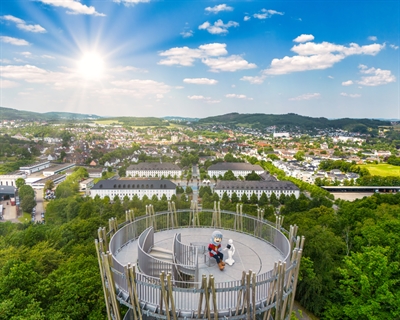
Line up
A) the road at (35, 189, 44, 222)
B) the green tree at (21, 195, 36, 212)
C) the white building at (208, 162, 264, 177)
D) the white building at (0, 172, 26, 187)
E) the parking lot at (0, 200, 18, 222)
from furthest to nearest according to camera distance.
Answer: the white building at (208, 162, 264, 177) < the white building at (0, 172, 26, 187) < the green tree at (21, 195, 36, 212) < the road at (35, 189, 44, 222) < the parking lot at (0, 200, 18, 222)

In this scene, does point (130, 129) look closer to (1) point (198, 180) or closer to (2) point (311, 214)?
(1) point (198, 180)

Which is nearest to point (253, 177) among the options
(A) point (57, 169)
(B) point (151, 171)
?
(B) point (151, 171)

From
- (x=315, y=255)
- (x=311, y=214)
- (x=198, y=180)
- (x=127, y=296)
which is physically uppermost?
(x=127, y=296)

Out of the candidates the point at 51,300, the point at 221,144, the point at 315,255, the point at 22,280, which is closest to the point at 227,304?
the point at 51,300

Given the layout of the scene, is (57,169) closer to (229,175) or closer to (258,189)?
(229,175)

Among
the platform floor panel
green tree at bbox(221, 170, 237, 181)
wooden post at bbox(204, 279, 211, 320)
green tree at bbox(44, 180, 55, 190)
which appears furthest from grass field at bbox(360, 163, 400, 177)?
wooden post at bbox(204, 279, 211, 320)

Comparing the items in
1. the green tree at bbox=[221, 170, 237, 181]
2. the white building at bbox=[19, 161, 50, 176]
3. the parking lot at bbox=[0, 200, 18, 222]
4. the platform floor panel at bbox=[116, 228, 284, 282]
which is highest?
the platform floor panel at bbox=[116, 228, 284, 282]

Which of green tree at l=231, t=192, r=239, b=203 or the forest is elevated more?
the forest

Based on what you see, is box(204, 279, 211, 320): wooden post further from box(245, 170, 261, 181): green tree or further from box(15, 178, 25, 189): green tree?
box(245, 170, 261, 181): green tree
